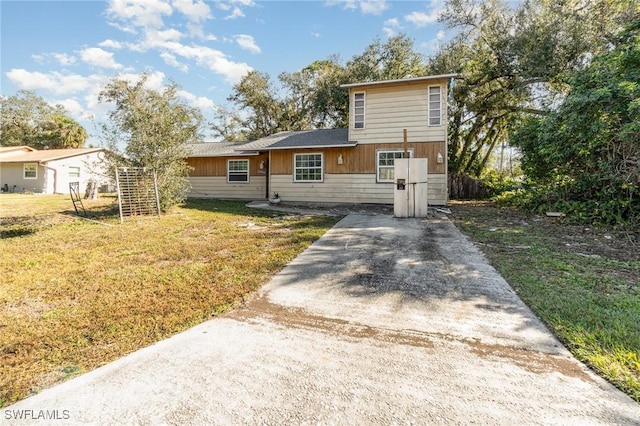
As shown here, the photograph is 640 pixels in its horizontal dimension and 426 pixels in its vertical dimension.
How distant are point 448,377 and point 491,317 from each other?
44.5 inches

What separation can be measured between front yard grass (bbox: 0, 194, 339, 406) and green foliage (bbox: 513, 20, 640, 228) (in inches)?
243

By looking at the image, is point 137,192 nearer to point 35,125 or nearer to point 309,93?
point 309,93

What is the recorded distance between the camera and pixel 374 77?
17.2 meters

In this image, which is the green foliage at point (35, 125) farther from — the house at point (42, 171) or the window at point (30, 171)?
the window at point (30, 171)

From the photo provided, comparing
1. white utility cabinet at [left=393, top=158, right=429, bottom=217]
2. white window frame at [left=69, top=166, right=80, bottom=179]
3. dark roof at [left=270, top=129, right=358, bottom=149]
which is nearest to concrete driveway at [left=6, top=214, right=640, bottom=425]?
white utility cabinet at [left=393, top=158, right=429, bottom=217]

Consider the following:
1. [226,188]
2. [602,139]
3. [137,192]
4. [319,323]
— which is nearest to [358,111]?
[602,139]

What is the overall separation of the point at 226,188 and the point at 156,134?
19.6 ft

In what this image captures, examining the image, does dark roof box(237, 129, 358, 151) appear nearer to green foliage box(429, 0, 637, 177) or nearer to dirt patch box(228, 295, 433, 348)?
green foliage box(429, 0, 637, 177)

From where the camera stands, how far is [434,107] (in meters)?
10.7

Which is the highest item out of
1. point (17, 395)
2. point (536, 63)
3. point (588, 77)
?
point (536, 63)

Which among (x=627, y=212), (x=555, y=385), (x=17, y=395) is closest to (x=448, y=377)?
(x=555, y=385)

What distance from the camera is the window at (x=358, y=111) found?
11406 millimetres

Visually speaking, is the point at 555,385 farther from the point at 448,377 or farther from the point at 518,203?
the point at 518,203

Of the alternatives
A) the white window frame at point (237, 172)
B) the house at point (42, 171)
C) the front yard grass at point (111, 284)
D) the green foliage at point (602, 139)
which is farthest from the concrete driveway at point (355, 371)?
the house at point (42, 171)
